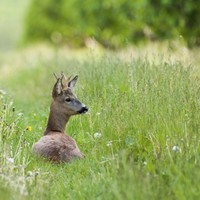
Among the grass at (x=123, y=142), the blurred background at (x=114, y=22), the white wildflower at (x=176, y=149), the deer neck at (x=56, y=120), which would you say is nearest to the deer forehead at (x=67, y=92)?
the deer neck at (x=56, y=120)

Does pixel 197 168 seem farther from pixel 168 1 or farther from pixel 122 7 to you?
pixel 122 7

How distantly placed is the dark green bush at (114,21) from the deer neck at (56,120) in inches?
93.7

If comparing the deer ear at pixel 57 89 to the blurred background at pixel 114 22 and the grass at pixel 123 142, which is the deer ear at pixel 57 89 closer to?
the grass at pixel 123 142

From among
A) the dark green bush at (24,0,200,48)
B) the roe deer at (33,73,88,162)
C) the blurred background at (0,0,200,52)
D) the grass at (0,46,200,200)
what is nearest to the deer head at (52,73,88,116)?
the roe deer at (33,73,88,162)

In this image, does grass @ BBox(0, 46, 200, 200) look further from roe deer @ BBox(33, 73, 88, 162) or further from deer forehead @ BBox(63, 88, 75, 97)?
deer forehead @ BBox(63, 88, 75, 97)

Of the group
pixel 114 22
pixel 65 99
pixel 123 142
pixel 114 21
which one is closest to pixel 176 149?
pixel 123 142

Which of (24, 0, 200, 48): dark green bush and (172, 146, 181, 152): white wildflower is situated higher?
(24, 0, 200, 48): dark green bush

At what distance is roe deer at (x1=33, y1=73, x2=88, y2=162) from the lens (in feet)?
27.7

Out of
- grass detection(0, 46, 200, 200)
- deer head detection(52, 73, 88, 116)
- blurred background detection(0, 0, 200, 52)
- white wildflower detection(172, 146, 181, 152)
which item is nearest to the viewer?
grass detection(0, 46, 200, 200)

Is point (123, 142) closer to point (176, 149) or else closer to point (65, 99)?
point (65, 99)

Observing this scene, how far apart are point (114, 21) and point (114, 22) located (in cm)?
11

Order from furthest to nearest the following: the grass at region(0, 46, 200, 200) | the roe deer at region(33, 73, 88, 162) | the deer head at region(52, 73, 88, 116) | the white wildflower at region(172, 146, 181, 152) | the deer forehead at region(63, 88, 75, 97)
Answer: the deer forehead at region(63, 88, 75, 97) < the deer head at region(52, 73, 88, 116) < the roe deer at region(33, 73, 88, 162) < the white wildflower at region(172, 146, 181, 152) < the grass at region(0, 46, 200, 200)

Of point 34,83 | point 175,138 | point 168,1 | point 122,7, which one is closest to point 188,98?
point 175,138

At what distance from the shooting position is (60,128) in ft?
30.2
